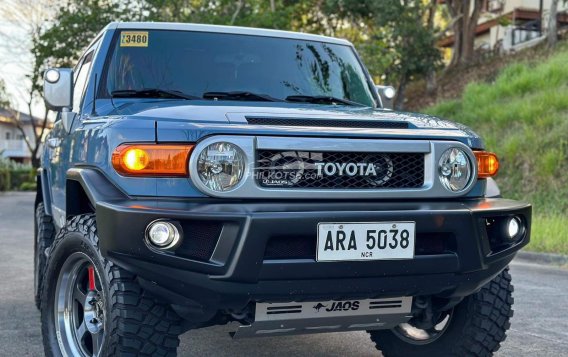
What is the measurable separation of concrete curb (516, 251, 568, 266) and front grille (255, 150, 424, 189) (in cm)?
610

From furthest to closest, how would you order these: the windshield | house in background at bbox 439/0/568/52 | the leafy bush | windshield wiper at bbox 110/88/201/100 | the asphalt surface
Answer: the leafy bush → house in background at bbox 439/0/568/52 → the asphalt surface → the windshield → windshield wiper at bbox 110/88/201/100

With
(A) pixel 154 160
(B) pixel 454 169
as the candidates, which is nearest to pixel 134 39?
(A) pixel 154 160

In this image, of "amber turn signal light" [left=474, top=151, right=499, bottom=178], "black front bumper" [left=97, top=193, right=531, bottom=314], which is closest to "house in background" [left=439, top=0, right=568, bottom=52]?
"amber turn signal light" [left=474, top=151, right=499, bottom=178]

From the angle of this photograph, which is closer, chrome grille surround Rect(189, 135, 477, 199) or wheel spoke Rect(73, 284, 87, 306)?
chrome grille surround Rect(189, 135, 477, 199)

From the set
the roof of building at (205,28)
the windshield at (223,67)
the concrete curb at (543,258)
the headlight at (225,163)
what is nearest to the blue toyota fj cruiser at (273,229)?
the headlight at (225,163)

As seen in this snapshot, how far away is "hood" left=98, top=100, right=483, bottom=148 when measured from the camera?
9.37 ft

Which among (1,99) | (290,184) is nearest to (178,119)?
(290,184)

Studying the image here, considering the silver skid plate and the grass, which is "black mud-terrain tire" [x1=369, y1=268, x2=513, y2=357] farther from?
the grass

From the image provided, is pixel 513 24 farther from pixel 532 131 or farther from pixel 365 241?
pixel 365 241

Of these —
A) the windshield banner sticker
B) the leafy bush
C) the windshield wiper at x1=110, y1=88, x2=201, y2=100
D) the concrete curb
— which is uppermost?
the windshield banner sticker

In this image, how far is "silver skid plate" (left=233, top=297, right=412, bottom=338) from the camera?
9.67ft

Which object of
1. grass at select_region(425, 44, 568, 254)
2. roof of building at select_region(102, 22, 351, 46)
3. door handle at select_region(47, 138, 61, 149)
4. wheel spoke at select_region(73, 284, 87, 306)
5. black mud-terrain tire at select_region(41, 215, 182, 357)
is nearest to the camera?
black mud-terrain tire at select_region(41, 215, 182, 357)

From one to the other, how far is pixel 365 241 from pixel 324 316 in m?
0.43

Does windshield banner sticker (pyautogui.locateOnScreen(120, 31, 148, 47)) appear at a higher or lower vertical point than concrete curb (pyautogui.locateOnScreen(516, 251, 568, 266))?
higher
